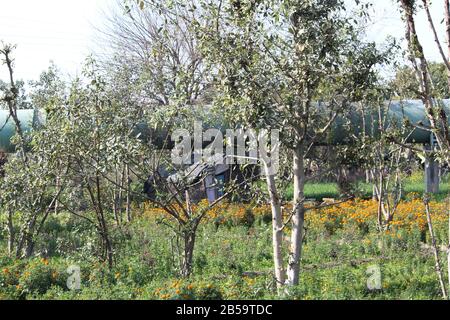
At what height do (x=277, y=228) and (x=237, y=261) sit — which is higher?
(x=277, y=228)

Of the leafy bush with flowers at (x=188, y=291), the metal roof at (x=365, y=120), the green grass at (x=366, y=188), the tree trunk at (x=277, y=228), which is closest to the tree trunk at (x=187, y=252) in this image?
the tree trunk at (x=277, y=228)

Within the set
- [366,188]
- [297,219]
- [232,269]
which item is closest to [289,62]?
[297,219]

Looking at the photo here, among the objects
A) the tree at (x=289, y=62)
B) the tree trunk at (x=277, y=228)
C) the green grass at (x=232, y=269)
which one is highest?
the tree at (x=289, y=62)

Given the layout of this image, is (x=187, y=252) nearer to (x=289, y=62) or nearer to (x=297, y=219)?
(x=297, y=219)

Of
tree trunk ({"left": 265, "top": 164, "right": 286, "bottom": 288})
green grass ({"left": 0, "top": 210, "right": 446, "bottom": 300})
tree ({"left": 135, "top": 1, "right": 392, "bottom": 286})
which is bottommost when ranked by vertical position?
green grass ({"left": 0, "top": 210, "right": 446, "bottom": 300})

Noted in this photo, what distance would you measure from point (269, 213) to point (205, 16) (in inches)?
280

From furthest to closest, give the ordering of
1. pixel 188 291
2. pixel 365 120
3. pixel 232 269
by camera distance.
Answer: pixel 365 120 → pixel 232 269 → pixel 188 291

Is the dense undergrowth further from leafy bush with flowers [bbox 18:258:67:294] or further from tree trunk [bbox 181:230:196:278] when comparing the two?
tree trunk [bbox 181:230:196:278]

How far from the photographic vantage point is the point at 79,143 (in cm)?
846

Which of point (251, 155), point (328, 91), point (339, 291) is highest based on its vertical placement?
point (328, 91)

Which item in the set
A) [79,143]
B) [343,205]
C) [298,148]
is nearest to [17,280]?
[79,143]

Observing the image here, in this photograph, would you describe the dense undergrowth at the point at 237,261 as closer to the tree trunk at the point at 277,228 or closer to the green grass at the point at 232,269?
the green grass at the point at 232,269

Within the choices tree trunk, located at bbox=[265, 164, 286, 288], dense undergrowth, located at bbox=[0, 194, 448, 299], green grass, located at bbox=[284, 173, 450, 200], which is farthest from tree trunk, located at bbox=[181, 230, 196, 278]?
green grass, located at bbox=[284, 173, 450, 200]

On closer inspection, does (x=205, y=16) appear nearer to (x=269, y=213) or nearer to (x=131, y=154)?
(x=131, y=154)
